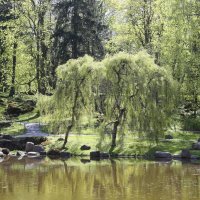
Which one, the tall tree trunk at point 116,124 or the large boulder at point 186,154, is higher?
the tall tree trunk at point 116,124

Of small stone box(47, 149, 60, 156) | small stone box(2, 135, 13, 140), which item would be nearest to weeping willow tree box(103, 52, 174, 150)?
small stone box(47, 149, 60, 156)

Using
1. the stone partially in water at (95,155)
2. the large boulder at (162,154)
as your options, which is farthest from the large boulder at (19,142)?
the large boulder at (162,154)

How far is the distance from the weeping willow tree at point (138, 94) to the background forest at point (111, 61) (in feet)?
0.25

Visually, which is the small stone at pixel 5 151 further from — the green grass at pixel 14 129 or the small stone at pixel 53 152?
the green grass at pixel 14 129

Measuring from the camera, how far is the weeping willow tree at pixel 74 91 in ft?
119

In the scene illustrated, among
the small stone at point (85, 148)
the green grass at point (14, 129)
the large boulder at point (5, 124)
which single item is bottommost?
the small stone at point (85, 148)

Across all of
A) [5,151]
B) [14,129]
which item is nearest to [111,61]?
[5,151]

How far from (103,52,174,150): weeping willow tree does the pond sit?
3612 millimetres

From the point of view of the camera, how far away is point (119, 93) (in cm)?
3512

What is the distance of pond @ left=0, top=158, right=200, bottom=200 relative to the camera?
1981cm

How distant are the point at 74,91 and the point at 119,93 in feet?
12.4

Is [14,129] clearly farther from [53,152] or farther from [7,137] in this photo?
[53,152]

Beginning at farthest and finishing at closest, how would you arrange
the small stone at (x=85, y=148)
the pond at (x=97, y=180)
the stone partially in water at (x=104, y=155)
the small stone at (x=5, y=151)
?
1. the small stone at (x=5, y=151)
2. the small stone at (x=85, y=148)
3. the stone partially in water at (x=104, y=155)
4. the pond at (x=97, y=180)

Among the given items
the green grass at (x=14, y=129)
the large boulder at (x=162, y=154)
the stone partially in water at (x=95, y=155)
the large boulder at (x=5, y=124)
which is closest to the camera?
the large boulder at (x=162, y=154)
